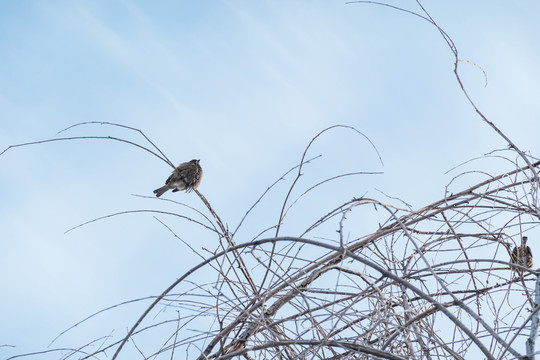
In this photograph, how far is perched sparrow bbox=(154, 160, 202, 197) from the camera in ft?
30.0

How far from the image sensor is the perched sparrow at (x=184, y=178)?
915cm

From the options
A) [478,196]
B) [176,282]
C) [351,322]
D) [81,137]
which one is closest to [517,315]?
[478,196]

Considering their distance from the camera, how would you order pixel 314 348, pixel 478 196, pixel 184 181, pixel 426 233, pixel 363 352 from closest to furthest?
pixel 363 352 < pixel 314 348 < pixel 478 196 < pixel 426 233 < pixel 184 181

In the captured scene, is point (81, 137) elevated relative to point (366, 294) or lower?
elevated

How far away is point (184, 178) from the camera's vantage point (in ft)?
30.2

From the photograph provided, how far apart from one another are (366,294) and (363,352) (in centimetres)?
29

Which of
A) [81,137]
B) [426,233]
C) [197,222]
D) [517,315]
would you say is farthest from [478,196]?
[81,137]

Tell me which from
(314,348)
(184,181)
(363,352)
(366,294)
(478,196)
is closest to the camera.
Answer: (363,352)

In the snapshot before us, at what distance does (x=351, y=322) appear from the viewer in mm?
1674

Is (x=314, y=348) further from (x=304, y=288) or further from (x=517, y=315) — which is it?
(x=517, y=315)

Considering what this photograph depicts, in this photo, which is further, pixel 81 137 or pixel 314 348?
pixel 81 137

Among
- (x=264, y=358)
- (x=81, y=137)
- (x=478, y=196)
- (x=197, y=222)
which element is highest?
(x=81, y=137)

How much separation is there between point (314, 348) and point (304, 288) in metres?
0.25

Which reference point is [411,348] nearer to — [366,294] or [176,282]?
[366,294]
